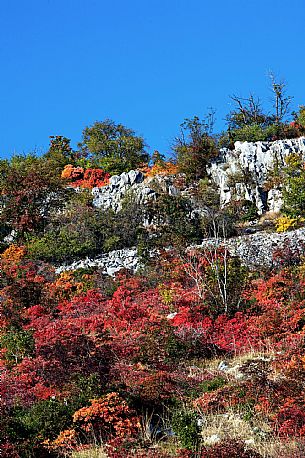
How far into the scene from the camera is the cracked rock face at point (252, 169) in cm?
3016

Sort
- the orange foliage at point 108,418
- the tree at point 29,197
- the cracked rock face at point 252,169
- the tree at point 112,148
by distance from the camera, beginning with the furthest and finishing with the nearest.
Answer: the tree at point 112,148
the tree at point 29,197
the cracked rock face at point 252,169
the orange foliage at point 108,418

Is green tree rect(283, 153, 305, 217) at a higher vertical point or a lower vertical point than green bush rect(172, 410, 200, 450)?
higher

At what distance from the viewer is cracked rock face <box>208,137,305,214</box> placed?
30156 millimetres

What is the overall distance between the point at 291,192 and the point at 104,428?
794 inches

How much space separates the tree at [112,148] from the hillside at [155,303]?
16 cm

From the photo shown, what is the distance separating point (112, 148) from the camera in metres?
42.6

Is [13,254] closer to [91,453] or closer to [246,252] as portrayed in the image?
[246,252]

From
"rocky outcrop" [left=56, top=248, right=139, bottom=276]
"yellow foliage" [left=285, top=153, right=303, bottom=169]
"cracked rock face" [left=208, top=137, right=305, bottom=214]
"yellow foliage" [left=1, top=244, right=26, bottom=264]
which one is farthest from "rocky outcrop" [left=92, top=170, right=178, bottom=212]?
"yellow foliage" [left=285, top=153, right=303, bottom=169]

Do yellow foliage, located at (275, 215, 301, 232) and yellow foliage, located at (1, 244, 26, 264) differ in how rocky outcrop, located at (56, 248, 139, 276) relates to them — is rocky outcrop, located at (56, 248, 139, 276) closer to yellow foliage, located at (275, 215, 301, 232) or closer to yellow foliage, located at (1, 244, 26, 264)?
yellow foliage, located at (1, 244, 26, 264)

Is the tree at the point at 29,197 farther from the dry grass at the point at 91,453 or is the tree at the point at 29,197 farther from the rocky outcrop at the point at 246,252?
the dry grass at the point at 91,453

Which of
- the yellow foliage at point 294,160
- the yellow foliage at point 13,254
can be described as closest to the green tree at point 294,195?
the yellow foliage at point 294,160

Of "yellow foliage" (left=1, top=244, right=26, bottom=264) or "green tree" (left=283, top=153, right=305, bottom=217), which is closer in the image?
"yellow foliage" (left=1, top=244, right=26, bottom=264)

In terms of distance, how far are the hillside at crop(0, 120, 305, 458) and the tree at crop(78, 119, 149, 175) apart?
16 centimetres

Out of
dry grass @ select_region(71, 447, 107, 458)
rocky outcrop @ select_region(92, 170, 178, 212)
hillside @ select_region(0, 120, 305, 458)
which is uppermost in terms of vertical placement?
rocky outcrop @ select_region(92, 170, 178, 212)
